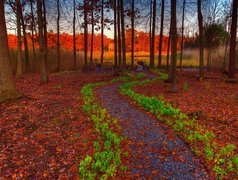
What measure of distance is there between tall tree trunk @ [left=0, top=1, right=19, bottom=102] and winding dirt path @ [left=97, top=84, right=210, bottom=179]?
4.29 meters

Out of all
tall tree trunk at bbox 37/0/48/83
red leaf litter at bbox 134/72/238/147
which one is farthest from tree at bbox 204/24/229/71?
tall tree trunk at bbox 37/0/48/83

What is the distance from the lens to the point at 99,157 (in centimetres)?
401

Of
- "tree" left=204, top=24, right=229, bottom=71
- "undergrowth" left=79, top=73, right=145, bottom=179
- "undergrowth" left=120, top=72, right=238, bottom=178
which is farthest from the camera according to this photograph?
"tree" left=204, top=24, right=229, bottom=71

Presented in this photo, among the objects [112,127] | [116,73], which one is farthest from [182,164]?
[116,73]

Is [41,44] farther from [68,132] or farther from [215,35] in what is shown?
[215,35]

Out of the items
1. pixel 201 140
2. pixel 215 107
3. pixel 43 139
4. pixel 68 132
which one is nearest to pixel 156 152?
pixel 201 140

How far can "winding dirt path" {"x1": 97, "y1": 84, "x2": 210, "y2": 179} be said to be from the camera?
3.64 meters

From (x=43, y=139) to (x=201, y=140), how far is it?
3.77 m

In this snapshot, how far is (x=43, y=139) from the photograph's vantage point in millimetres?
5035

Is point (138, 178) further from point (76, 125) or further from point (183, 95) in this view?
point (183, 95)

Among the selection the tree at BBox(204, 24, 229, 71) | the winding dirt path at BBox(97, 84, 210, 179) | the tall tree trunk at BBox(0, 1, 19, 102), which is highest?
the tree at BBox(204, 24, 229, 71)

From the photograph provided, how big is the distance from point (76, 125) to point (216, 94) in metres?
6.68

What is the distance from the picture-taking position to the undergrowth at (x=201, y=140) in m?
3.79

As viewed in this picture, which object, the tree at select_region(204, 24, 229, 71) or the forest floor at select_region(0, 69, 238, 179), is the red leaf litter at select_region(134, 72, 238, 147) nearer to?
the forest floor at select_region(0, 69, 238, 179)
